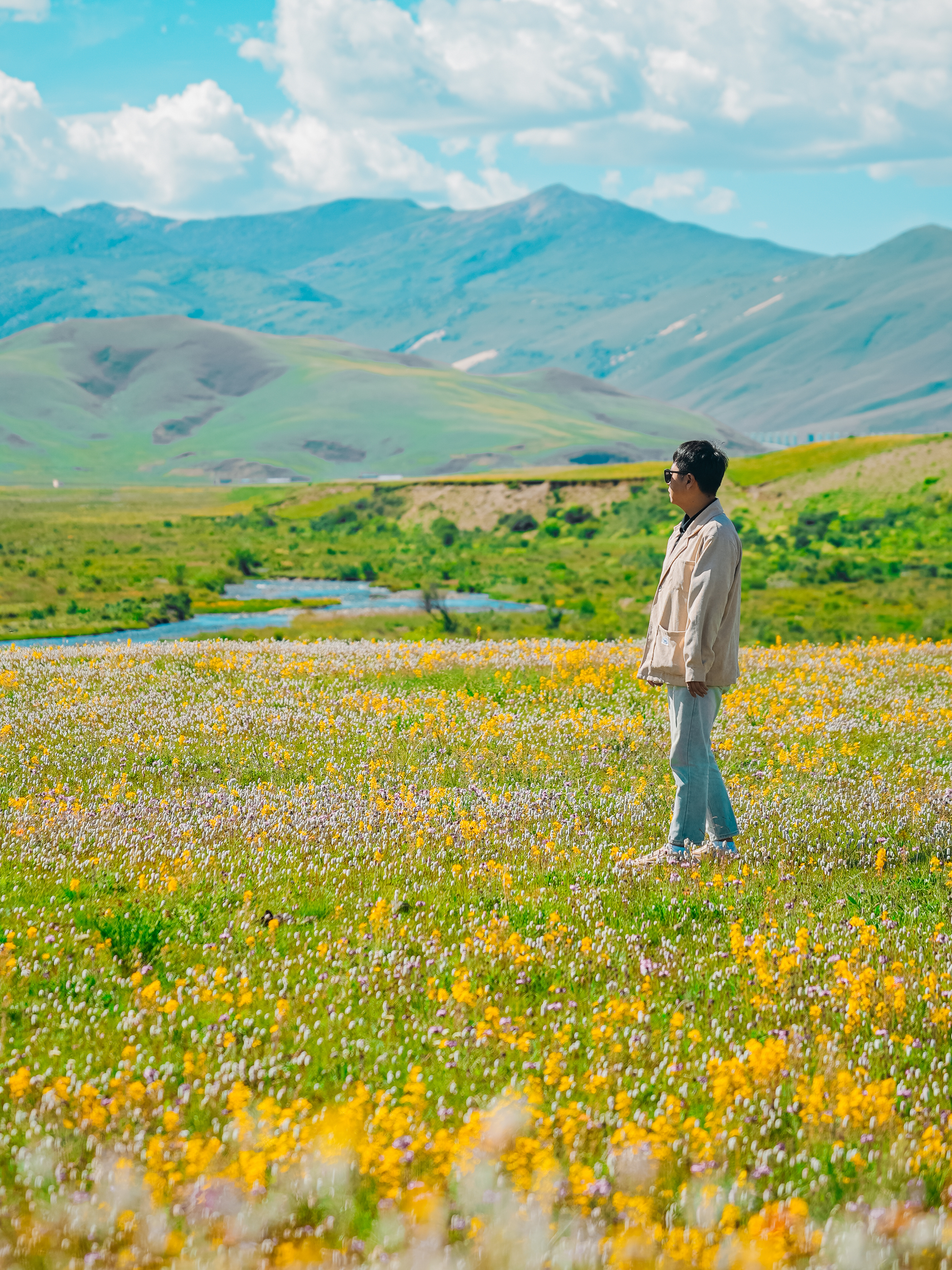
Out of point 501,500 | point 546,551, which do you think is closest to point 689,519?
point 546,551

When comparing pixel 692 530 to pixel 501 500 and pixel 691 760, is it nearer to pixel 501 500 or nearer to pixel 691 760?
pixel 691 760

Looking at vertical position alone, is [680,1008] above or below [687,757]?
below

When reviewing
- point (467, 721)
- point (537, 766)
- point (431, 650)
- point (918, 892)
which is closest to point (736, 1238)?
point (918, 892)

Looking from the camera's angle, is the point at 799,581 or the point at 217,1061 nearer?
the point at 217,1061

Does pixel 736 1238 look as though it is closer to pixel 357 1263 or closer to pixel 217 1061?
pixel 357 1263

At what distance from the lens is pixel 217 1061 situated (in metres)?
5.84

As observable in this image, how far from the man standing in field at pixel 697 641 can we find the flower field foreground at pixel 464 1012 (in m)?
0.57

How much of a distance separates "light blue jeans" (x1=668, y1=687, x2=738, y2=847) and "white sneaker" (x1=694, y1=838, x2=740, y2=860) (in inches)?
3.5

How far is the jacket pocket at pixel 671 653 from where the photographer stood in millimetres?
9242

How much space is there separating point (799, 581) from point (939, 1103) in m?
48.4

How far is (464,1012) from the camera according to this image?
643 centimetres

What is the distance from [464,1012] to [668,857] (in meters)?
3.49

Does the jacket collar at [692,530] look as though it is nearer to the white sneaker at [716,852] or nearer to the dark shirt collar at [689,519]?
the dark shirt collar at [689,519]

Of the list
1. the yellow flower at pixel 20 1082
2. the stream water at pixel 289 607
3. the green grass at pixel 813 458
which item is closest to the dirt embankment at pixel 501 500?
the green grass at pixel 813 458
